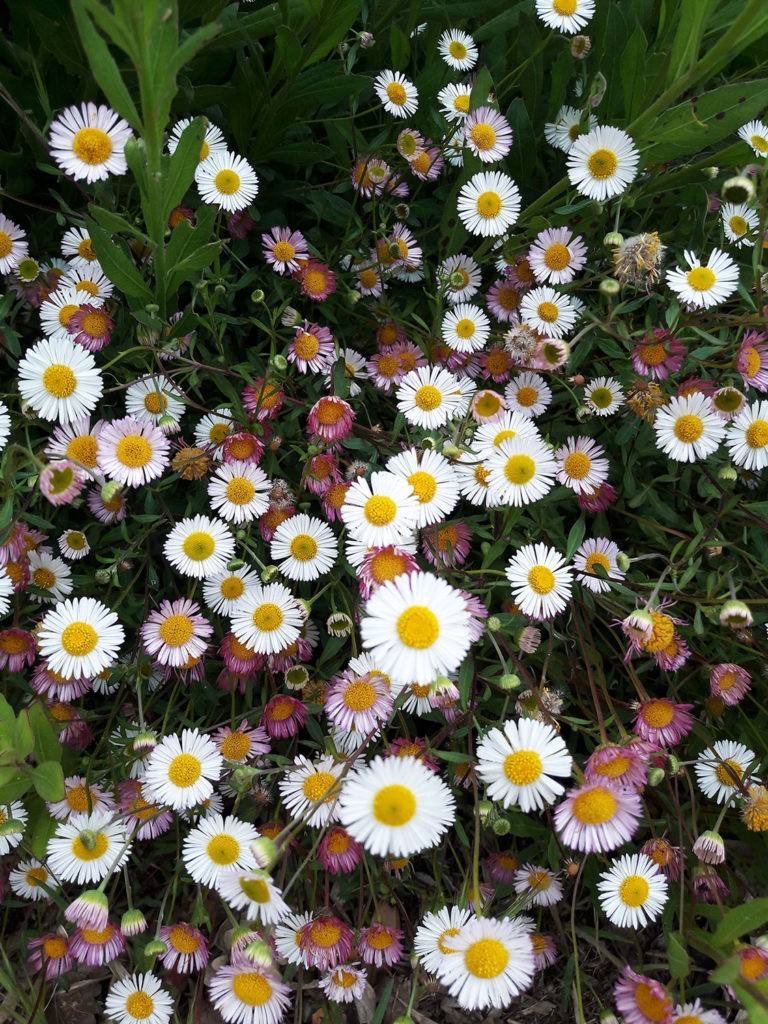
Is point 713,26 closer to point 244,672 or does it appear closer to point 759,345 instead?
point 759,345

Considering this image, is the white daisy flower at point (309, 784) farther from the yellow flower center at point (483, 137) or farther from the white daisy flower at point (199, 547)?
the yellow flower center at point (483, 137)

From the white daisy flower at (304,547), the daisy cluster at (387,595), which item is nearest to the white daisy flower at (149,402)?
the daisy cluster at (387,595)

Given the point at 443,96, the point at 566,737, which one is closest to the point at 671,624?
the point at 566,737

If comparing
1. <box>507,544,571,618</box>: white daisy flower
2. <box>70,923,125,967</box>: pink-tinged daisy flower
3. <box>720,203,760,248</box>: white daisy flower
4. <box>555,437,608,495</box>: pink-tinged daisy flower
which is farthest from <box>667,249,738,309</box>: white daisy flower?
<box>70,923,125,967</box>: pink-tinged daisy flower

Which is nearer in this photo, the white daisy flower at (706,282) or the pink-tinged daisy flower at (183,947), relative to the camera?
the pink-tinged daisy flower at (183,947)

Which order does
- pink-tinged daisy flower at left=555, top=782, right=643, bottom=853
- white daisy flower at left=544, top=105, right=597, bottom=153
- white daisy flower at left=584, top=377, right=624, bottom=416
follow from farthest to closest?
white daisy flower at left=544, top=105, right=597, bottom=153, white daisy flower at left=584, top=377, right=624, bottom=416, pink-tinged daisy flower at left=555, top=782, right=643, bottom=853

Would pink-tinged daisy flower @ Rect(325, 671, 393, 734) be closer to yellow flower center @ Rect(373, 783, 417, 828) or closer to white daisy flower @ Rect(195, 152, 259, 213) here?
yellow flower center @ Rect(373, 783, 417, 828)

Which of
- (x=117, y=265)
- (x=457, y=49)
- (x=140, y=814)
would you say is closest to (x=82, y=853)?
(x=140, y=814)
